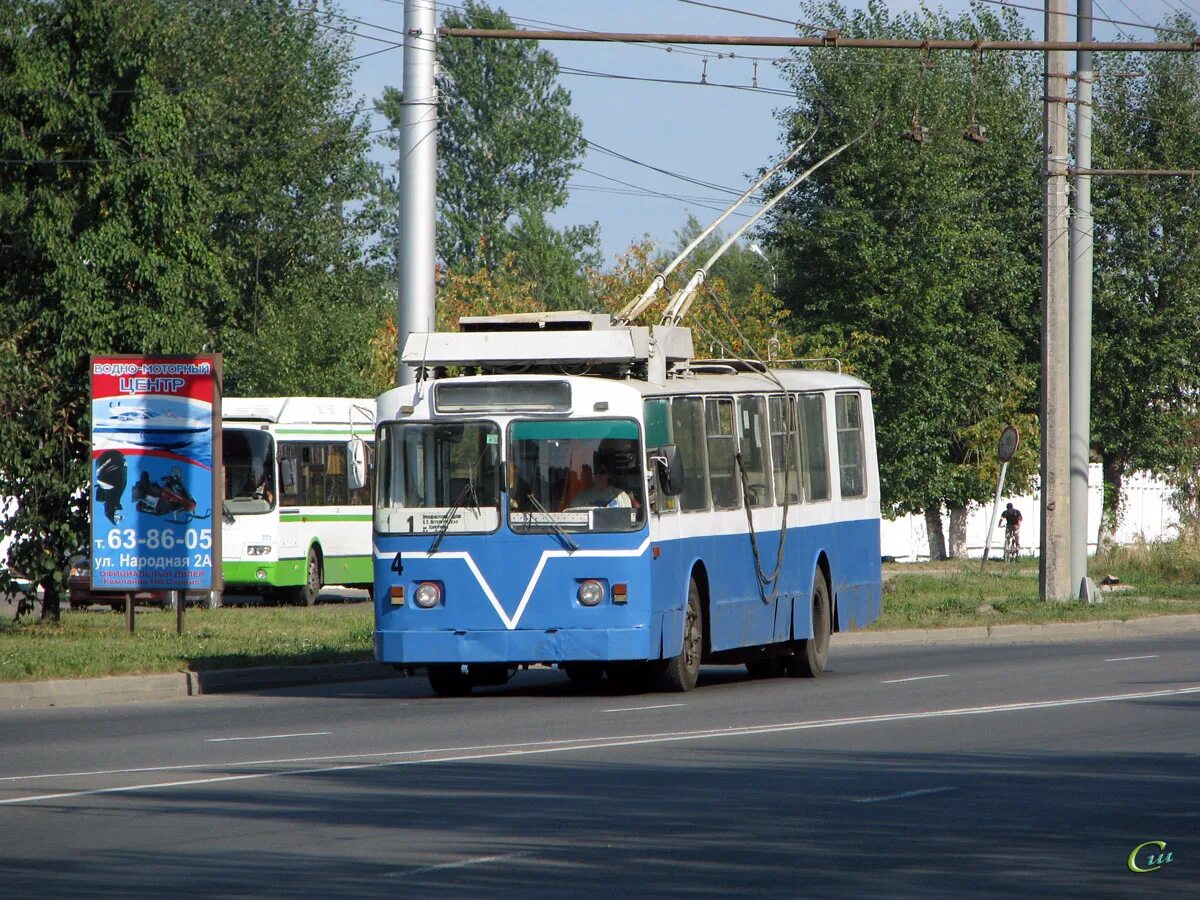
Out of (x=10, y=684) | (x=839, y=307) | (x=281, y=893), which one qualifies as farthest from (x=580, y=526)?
(x=839, y=307)

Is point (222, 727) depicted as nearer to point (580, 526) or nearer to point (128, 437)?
point (580, 526)

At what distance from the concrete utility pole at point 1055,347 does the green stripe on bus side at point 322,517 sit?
12047 mm

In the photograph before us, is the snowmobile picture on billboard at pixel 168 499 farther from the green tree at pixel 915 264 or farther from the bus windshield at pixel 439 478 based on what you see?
the green tree at pixel 915 264

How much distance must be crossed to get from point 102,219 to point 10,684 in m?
8.43

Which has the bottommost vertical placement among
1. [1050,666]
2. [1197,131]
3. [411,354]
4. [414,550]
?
[1050,666]

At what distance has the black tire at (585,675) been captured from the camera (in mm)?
19030

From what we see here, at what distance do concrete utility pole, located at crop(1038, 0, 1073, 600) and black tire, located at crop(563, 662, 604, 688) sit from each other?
1135 centimetres

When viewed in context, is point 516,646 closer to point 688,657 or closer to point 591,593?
point 591,593

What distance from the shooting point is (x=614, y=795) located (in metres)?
10.7

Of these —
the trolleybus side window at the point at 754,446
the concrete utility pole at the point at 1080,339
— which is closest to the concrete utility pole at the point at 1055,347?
the concrete utility pole at the point at 1080,339

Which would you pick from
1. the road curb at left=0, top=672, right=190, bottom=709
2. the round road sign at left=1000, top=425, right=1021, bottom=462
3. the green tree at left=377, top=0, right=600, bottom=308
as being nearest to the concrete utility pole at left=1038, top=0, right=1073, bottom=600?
the round road sign at left=1000, top=425, right=1021, bottom=462

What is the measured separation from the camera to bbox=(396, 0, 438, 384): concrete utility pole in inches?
864

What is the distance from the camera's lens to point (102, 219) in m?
24.8

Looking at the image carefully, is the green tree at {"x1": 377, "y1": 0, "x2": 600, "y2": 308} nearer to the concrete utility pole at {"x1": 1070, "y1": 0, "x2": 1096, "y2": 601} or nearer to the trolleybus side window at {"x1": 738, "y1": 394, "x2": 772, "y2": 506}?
the concrete utility pole at {"x1": 1070, "y1": 0, "x2": 1096, "y2": 601}
